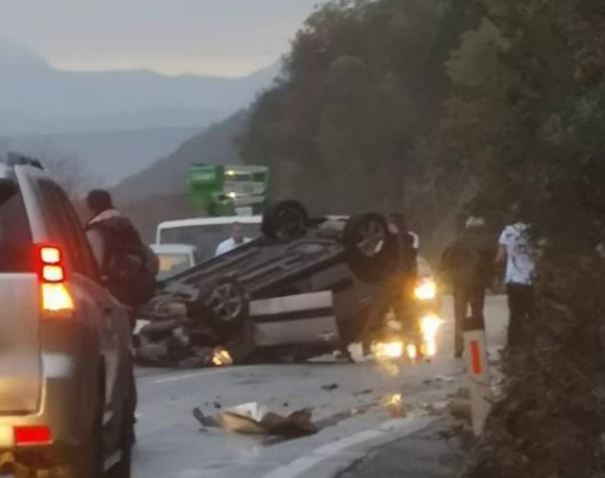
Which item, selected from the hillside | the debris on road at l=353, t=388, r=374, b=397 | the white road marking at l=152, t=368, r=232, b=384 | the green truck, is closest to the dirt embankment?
the debris on road at l=353, t=388, r=374, b=397

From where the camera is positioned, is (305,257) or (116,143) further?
(116,143)

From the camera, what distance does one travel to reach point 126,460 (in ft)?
35.4

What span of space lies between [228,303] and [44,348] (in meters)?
13.7

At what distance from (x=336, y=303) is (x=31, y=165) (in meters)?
12.8

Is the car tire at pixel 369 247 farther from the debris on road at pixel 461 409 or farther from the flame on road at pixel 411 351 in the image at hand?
the debris on road at pixel 461 409

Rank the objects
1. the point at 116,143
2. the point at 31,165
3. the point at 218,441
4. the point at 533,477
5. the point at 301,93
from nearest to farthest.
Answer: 1. the point at 31,165
2. the point at 533,477
3. the point at 218,441
4. the point at 116,143
5. the point at 301,93

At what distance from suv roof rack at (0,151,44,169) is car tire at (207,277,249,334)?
1224cm

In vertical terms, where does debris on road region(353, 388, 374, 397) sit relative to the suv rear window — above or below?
below

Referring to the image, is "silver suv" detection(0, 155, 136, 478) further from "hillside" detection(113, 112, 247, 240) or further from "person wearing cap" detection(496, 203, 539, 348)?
"hillside" detection(113, 112, 247, 240)

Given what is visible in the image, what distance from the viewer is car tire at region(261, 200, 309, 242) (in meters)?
22.8

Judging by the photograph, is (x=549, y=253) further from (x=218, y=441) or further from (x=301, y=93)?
(x=301, y=93)

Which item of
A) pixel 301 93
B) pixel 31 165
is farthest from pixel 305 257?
pixel 301 93

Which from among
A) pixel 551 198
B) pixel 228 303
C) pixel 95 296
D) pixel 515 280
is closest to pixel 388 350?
pixel 228 303

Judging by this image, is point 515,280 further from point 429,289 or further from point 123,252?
point 429,289
